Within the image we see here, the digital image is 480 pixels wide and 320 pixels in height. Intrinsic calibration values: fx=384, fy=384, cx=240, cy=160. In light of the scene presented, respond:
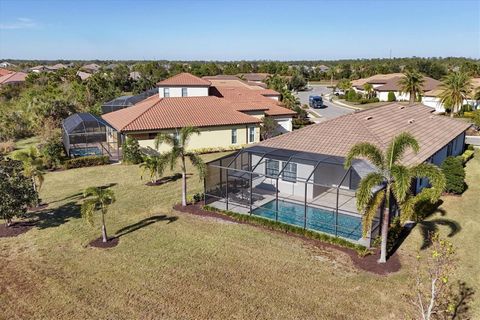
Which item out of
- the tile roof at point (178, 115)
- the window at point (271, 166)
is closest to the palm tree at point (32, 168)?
the tile roof at point (178, 115)

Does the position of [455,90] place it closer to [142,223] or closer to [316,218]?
[316,218]

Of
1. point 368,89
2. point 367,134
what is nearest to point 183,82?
point 367,134

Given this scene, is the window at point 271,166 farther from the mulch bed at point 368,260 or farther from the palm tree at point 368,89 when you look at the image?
the palm tree at point 368,89

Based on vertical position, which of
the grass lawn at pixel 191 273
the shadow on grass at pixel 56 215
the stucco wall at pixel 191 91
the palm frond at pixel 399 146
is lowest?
the grass lawn at pixel 191 273

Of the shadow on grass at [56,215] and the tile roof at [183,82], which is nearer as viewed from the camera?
the shadow on grass at [56,215]

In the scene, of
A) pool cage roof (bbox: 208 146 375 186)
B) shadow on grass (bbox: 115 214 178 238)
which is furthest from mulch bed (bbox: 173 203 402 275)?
shadow on grass (bbox: 115 214 178 238)

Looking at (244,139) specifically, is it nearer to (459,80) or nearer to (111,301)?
(111,301)
